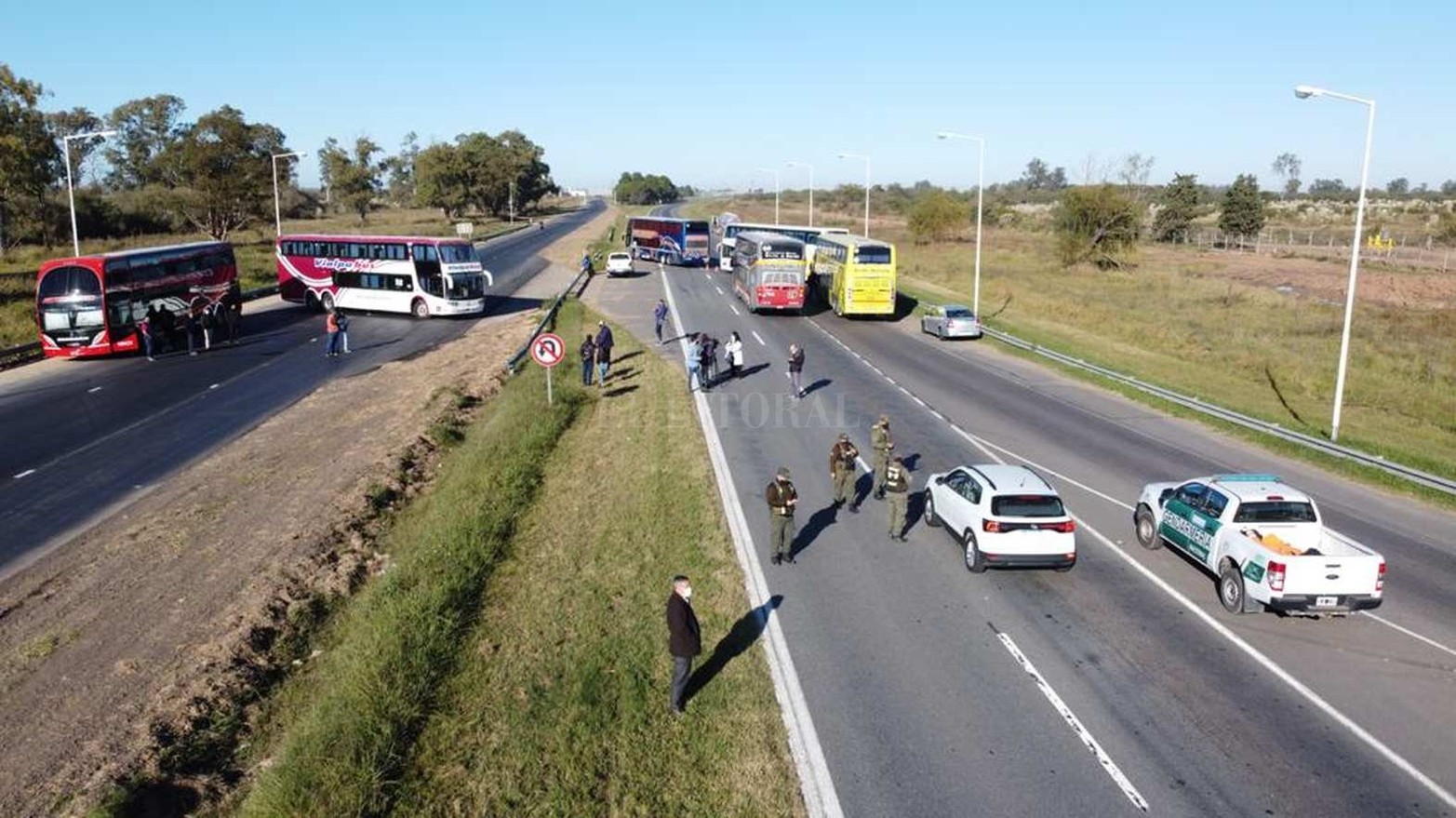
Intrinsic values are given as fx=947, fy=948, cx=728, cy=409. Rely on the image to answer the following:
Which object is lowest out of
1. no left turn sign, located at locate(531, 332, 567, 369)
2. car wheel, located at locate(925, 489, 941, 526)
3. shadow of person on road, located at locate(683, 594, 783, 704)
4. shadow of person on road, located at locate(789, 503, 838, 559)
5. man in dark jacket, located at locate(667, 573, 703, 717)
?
shadow of person on road, located at locate(683, 594, 783, 704)

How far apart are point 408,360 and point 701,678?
26.1m

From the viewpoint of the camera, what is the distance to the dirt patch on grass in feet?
34.8

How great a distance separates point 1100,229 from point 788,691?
77492mm

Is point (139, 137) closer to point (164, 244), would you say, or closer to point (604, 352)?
point (164, 244)

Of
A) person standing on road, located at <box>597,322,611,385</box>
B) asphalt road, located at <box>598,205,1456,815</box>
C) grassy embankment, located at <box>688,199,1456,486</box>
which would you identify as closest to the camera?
asphalt road, located at <box>598,205,1456,815</box>

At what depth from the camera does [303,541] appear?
1681cm

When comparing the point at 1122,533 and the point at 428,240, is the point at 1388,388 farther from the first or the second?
the point at 428,240

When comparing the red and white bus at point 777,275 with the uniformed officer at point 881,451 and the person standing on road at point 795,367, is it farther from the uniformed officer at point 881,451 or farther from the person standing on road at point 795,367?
the uniformed officer at point 881,451

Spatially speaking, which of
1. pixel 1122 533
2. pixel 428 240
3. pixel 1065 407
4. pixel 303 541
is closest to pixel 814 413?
pixel 1065 407

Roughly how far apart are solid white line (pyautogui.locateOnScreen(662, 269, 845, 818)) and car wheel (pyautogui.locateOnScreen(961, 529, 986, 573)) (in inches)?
133

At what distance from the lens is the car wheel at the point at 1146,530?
16391 mm

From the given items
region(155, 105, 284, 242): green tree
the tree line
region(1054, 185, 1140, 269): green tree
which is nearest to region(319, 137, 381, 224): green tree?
the tree line

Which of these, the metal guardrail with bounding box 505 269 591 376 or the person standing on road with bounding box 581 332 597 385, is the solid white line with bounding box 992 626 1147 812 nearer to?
the person standing on road with bounding box 581 332 597 385

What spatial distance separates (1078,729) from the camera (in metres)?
10.5
